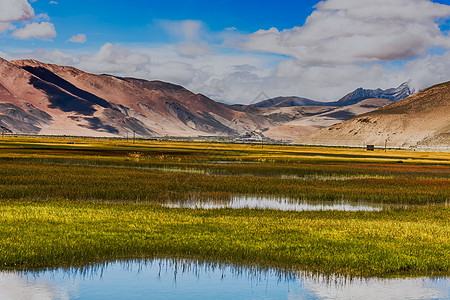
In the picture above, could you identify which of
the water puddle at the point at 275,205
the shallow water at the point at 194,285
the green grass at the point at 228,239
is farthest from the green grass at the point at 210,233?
the water puddle at the point at 275,205

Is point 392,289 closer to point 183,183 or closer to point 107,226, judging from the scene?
point 107,226

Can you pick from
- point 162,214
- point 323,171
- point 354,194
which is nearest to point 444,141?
point 323,171

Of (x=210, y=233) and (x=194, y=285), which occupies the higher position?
(x=210, y=233)

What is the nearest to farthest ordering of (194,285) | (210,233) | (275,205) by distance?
(194,285) < (210,233) < (275,205)

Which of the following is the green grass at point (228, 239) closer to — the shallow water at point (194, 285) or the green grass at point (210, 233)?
the green grass at point (210, 233)

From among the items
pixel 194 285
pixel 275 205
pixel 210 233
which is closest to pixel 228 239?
pixel 210 233

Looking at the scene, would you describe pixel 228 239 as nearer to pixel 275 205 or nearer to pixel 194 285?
pixel 194 285

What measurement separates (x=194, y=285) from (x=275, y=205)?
16.9 m

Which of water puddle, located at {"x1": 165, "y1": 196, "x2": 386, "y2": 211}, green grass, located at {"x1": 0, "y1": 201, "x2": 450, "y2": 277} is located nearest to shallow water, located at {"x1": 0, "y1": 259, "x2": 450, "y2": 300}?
green grass, located at {"x1": 0, "y1": 201, "x2": 450, "y2": 277}

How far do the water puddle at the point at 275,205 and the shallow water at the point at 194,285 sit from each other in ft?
43.5

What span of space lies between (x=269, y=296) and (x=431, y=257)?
20.9 ft

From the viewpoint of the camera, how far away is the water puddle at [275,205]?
98.1ft

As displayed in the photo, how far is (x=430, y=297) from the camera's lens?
14.0 m

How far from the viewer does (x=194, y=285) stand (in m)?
14.8
